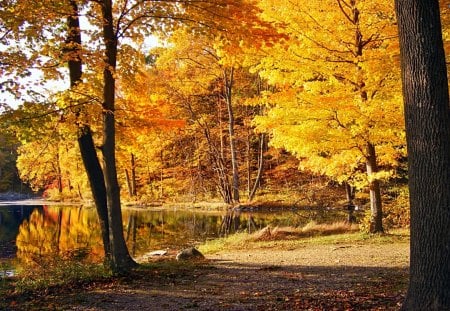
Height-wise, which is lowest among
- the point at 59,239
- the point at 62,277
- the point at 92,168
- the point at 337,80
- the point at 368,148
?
the point at 59,239

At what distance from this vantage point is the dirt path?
6.53m

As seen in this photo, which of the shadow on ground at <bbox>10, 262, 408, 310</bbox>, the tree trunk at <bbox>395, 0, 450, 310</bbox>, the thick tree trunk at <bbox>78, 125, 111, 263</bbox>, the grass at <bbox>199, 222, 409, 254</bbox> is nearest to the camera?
the tree trunk at <bbox>395, 0, 450, 310</bbox>

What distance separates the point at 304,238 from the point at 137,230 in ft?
35.4

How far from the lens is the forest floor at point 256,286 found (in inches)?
258

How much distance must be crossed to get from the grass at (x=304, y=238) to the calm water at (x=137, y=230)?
2970 millimetres

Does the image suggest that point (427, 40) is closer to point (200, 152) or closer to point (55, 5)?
point (55, 5)

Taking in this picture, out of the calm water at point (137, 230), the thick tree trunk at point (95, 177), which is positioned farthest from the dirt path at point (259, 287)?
the calm water at point (137, 230)

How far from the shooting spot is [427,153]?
4.61m

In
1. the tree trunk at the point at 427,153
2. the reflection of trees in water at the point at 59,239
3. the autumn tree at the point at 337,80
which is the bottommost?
the reflection of trees in water at the point at 59,239

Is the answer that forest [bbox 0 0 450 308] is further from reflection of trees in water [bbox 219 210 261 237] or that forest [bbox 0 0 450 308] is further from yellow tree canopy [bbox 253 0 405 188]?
reflection of trees in water [bbox 219 210 261 237]

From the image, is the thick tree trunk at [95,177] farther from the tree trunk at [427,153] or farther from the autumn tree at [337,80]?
the tree trunk at [427,153]

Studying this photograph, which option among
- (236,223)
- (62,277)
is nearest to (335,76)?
(62,277)

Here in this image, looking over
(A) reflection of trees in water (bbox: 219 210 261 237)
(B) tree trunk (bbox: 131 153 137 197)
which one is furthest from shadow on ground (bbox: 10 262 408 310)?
(B) tree trunk (bbox: 131 153 137 197)

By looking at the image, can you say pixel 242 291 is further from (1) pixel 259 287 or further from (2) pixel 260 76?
(2) pixel 260 76
